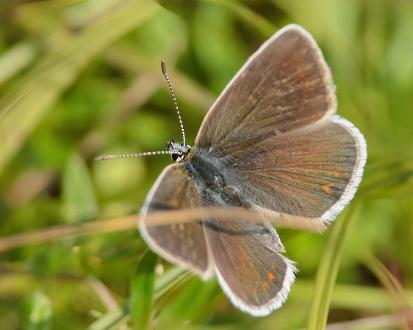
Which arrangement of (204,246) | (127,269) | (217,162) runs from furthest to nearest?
1. (127,269)
2. (217,162)
3. (204,246)

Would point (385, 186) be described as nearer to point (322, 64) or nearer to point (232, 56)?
point (322, 64)

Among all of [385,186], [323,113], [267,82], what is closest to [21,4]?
[267,82]

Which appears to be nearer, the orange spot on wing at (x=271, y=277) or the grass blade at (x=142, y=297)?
the orange spot on wing at (x=271, y=277)

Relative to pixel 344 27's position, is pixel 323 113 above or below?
above

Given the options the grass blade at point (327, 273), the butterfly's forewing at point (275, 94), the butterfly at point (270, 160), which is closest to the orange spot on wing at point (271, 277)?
the butterfly at point (270, 160)

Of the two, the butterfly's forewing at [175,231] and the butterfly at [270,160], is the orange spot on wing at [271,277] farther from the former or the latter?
the butterfly's forewing at [175,231]

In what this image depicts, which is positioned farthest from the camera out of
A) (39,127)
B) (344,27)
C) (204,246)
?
(344,27)

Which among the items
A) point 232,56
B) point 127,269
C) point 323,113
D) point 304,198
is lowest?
point 127,269

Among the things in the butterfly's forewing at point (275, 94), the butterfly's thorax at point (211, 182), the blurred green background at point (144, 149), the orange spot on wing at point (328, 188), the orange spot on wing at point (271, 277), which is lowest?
the blurred green background at point (144, 149)

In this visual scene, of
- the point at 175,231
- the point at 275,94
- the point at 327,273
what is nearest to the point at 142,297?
the point at 175,231
